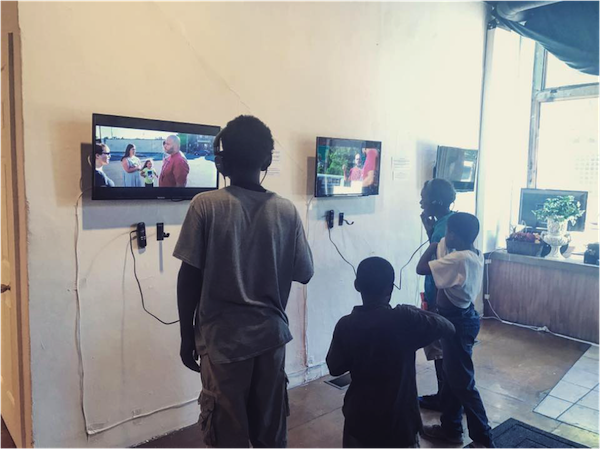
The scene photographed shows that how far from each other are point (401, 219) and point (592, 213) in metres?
2.39

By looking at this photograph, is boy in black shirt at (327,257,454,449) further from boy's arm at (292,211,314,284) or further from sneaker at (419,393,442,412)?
sneaker at (419,393,442,412)

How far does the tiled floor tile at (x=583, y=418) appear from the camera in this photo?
9.02 feet

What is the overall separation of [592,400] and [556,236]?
1837 mm

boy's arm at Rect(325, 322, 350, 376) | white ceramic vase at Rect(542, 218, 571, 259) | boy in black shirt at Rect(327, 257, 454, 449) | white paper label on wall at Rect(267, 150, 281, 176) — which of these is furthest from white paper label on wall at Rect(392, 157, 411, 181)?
boy's arm at Rect(325, 322, 350, 376)

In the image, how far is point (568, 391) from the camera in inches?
126

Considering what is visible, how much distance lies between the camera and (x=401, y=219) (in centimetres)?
389

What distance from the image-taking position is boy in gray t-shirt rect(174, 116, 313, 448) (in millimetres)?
1463

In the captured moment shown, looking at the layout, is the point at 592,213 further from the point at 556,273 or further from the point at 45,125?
the point at 45,125

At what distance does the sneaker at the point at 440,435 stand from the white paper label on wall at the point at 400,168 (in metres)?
1.91

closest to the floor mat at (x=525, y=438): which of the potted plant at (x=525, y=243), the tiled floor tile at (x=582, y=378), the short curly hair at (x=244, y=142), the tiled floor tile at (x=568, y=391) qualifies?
the tiled floor tile at (x=568, y=391)

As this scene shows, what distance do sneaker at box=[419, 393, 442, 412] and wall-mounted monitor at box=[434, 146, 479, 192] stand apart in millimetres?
1926

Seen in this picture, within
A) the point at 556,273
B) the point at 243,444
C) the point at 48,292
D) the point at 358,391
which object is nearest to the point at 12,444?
the point at 48,292

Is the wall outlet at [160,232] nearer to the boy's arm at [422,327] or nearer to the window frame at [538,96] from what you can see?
the boy's arm at [422,327]

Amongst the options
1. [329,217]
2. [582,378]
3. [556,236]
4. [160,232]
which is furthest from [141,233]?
[556,236]
